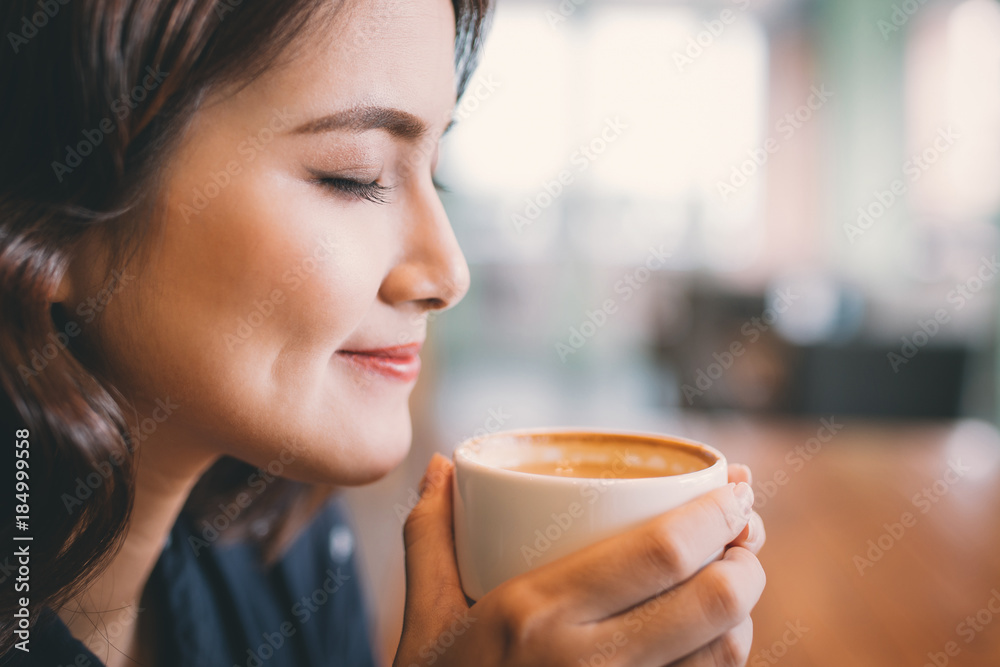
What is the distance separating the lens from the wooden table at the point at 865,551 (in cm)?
150

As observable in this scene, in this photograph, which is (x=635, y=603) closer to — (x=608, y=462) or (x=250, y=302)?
(x=608, y=462)

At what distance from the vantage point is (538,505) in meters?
0.57

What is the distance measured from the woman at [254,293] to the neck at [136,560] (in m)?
0.06

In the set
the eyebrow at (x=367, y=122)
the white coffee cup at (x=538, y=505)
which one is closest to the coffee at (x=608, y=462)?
the white coffee cup at (x=538, y=505)

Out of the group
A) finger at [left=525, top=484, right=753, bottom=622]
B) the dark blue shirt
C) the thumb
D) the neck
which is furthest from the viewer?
the dark blue shirt

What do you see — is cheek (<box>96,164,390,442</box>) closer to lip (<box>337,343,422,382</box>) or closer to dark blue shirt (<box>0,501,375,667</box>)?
lip (<box>337,343,422,382</box>)

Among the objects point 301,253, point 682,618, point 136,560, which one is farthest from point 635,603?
point 136,560

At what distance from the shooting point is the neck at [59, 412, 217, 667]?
878mm

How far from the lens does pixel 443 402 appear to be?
18.0 ft

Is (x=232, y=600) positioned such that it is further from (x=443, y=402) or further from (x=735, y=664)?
(x=443, y=402)

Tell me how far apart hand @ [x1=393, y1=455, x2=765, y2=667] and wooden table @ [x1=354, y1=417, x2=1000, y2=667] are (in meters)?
1.08

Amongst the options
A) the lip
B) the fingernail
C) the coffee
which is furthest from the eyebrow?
the fingernail

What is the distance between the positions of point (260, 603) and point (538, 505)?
0.76 m

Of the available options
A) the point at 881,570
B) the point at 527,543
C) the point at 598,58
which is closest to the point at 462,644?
the point at 527,543
